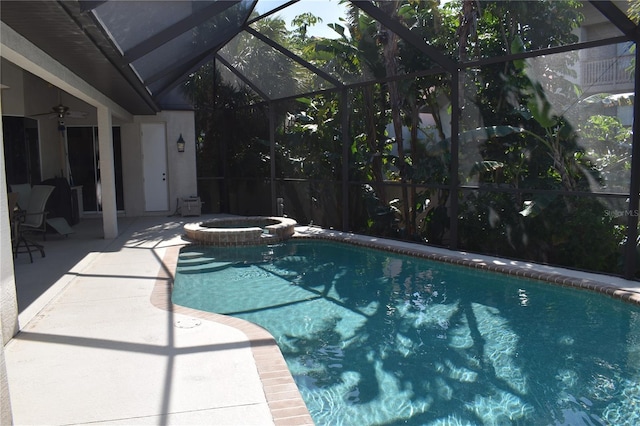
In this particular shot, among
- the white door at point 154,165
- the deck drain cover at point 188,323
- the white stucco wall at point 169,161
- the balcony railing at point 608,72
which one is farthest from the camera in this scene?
the white door at point 154,165

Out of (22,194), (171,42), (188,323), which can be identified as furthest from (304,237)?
(188,323)

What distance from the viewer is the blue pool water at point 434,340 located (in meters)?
3.48

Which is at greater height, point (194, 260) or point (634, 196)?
point (634, 196)

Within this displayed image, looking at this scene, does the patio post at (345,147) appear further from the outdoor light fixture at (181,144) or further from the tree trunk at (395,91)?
the outdoor light fixture at (181,144)

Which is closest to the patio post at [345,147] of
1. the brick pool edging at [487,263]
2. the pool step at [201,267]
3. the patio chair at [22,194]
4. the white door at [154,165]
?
the brick pool edging at [487,263]

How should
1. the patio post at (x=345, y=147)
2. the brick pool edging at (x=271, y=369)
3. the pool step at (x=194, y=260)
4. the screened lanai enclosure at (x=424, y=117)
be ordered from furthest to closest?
the patio post at (x=345, y=147) < the pool step at (x=194, y=260) < the screened lanai enclosure at (x=424, y=117) < the brick pool edging at (x=271, y=369)

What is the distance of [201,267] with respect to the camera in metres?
7.80

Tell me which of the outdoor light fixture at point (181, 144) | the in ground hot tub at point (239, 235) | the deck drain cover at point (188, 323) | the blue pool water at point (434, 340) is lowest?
the blue pool water at point (434, 340)

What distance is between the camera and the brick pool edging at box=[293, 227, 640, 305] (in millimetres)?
5840

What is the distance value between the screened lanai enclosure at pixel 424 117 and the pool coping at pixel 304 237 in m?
0.55

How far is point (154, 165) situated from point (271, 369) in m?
11.0

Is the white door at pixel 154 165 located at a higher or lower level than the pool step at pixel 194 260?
higher

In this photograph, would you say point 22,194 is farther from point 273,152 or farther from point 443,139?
point 443,139

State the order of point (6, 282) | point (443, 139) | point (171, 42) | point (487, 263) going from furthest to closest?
point (443, 139)
point (171, 42)
point (487, 263)
point (6, 282)
